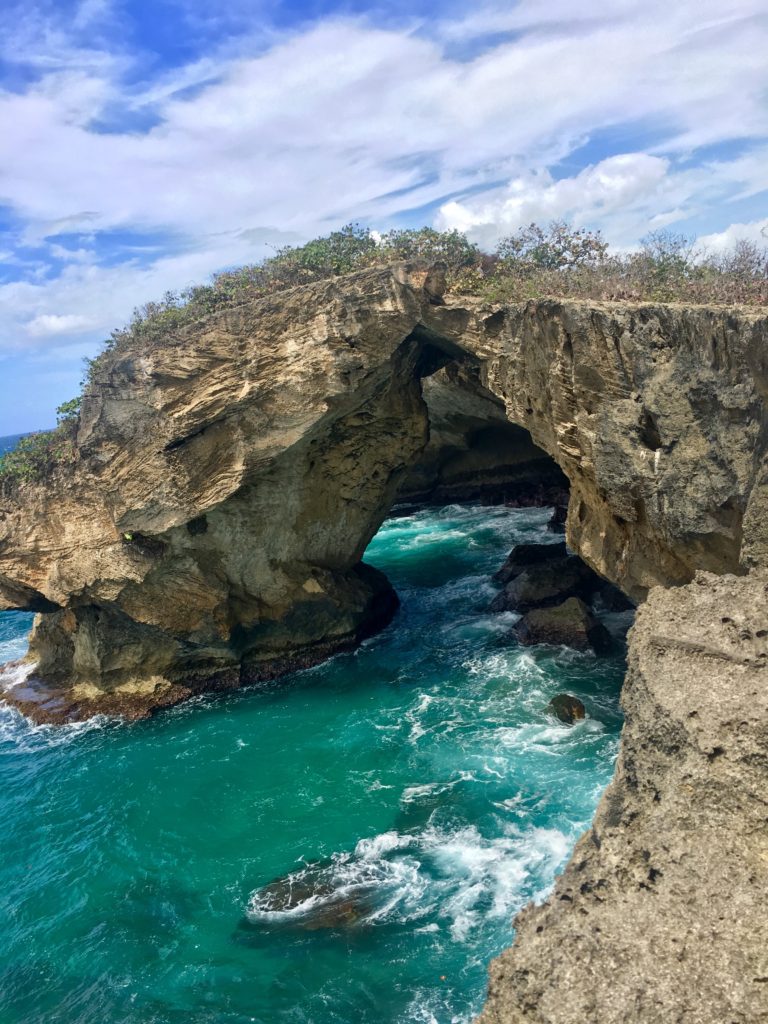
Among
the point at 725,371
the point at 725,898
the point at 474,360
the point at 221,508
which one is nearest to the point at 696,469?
the point at 725,371

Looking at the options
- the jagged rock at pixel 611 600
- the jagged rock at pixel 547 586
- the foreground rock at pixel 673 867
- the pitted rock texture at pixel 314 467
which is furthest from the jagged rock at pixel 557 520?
the foreground rock at pixel 673 867

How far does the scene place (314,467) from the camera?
22.4 m

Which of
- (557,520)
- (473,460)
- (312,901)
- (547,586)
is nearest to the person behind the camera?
(312,901)

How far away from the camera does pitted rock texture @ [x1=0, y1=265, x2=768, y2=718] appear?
12.5 m

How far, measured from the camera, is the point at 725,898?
6.26 m

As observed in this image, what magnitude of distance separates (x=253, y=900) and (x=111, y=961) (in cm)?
269

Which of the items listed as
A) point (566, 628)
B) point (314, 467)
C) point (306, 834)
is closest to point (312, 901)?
point (306, 834)

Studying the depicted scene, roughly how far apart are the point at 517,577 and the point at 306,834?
13.3 meters

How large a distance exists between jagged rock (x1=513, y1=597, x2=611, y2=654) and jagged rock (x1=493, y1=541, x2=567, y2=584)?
13.7 feet

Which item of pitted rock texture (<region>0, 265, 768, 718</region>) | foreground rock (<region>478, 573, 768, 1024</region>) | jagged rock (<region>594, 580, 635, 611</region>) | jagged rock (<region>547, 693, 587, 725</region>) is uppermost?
pitted rock texture (<region>0, 265, 768, 718</region>)

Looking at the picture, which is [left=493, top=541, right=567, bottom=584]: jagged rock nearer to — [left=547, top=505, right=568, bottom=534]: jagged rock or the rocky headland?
the rocky headland

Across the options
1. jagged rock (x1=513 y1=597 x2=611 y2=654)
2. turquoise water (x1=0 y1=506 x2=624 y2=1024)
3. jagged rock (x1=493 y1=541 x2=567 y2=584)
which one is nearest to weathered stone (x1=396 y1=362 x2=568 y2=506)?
jagged rock (x1=493 y1=541 x2=567 y2=584)

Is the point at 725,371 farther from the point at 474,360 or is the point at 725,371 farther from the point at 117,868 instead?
the point at 117,868

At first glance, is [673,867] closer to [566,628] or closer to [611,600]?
[566,628]
